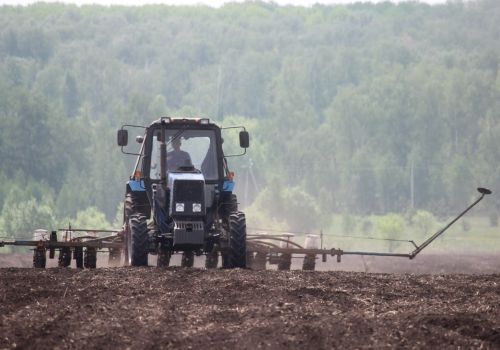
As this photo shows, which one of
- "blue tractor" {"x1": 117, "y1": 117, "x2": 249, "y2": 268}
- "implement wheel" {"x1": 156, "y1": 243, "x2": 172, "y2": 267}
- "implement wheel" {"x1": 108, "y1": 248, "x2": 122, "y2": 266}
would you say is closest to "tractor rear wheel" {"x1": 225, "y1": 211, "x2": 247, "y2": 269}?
"blue tractor" {"x1": 117, "y1": 117, "x2": 249, "y2": 268}

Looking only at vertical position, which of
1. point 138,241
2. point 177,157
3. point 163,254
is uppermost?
point 177,157

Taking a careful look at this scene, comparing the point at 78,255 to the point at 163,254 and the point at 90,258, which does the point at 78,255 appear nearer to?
the point at 90,258

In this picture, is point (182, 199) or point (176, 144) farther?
point (176, 144)

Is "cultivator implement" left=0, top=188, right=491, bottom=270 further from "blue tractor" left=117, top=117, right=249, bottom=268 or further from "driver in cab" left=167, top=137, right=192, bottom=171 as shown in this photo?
"driver in cab" left=167, top=137, right=192, bottom=171

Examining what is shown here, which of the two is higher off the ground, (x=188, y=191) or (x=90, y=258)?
(x=188, y=191)

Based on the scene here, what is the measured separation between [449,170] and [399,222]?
16711mm

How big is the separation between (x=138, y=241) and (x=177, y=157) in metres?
2.04

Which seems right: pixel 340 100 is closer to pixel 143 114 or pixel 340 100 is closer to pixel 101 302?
pixel 143 114

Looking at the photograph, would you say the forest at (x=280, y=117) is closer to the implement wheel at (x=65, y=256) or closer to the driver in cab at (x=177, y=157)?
the implement wheel at (x=65, y=256)

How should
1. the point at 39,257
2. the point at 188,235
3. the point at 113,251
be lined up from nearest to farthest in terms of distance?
the point at 188,235 < the point at 39,257 < the point at 113,251

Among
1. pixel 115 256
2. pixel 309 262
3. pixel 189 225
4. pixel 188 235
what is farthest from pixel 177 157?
pixel 309 262

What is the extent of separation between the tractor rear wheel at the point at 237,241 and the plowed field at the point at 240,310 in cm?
153

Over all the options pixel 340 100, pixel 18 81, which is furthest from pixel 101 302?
pixel 18 81

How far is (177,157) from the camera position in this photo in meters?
20.7
